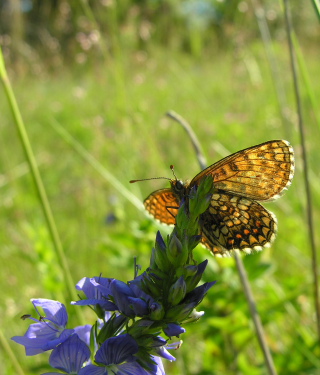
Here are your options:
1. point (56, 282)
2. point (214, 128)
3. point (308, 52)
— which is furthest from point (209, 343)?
point (308, 52)

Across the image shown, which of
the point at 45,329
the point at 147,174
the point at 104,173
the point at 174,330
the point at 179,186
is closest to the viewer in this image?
the point at 174,330

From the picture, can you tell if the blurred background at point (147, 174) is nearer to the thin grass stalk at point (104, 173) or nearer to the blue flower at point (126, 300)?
the thin grass stalk at point (104, 173)

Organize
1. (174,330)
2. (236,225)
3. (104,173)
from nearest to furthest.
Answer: (174,330), (236,225), (104,173)

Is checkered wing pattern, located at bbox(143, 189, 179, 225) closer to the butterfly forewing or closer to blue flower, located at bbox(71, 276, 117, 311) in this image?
the butterfly forewing

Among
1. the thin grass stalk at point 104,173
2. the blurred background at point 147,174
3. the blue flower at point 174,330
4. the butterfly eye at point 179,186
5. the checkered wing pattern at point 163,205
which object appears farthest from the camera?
the blurred background at point 147,174

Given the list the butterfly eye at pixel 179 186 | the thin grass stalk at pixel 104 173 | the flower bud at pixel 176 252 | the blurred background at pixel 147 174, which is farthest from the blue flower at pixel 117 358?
the thin grass stalk at pixel 104 173

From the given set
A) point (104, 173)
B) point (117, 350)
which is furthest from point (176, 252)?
point (104, 173)

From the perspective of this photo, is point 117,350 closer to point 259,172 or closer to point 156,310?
point 156,310

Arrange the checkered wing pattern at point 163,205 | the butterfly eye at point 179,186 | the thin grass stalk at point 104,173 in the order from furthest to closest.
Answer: the thin grass stalk at point 104,173 → the checkered wing pattern at point 163,205 → the butterfly eye at point 179,186
